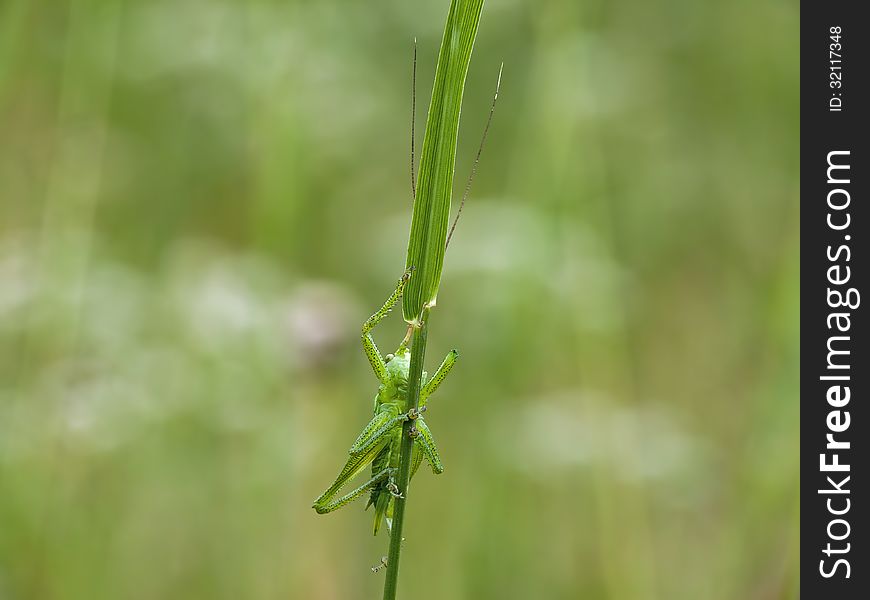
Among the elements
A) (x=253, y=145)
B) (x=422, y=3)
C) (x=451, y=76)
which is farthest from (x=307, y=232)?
(x=451, y=76)

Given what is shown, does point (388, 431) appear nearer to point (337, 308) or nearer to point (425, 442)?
point (425, 442)

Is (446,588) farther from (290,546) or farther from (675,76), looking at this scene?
(675,76)

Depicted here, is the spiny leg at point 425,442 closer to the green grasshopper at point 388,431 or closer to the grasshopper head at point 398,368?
the green grasshopper at point 388,431

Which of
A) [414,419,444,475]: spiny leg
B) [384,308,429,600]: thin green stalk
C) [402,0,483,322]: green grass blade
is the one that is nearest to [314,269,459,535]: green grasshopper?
[414,419,444,475]: spiny leg

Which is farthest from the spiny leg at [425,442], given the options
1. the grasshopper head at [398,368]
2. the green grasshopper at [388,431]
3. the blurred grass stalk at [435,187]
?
the blurred grass stalk at [435,187]

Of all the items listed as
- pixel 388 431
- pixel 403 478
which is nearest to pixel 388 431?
pixel 388 431

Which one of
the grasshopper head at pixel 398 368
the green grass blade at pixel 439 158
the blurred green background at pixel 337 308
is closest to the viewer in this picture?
the green grass blade at pixel 439 158
